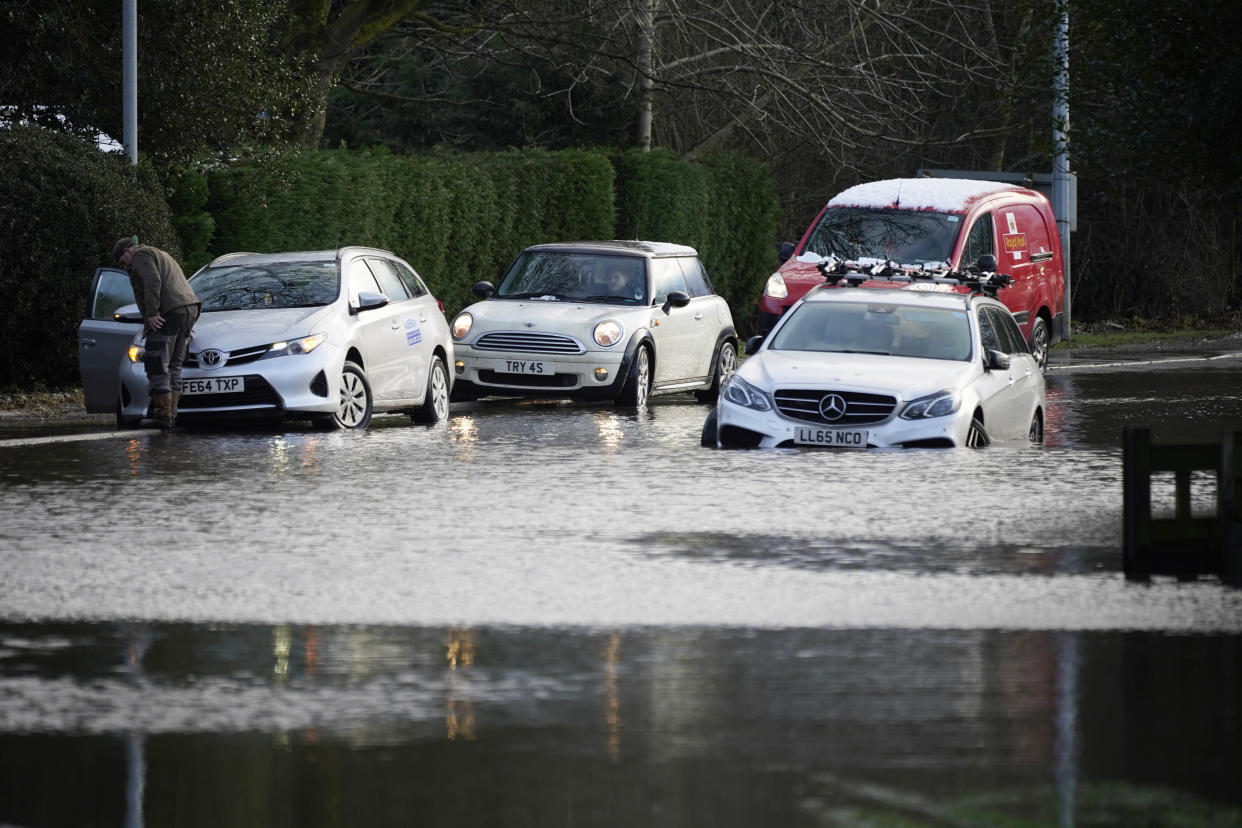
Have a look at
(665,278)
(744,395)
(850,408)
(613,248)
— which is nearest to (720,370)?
(665,278)

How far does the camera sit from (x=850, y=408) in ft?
48.6

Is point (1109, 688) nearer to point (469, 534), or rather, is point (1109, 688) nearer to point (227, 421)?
point (469, 534)

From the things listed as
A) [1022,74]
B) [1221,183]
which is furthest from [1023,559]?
[1022,74]

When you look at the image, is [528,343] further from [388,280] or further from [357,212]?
[357,212]

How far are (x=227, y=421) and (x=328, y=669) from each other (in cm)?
1118

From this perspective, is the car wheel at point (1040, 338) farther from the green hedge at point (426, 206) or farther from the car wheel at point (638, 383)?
the green hedge at point (426, 206)

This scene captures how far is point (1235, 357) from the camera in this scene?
29266 millimetres

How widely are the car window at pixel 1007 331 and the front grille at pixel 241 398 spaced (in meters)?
5.52

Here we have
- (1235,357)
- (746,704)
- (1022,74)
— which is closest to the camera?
(746,704)

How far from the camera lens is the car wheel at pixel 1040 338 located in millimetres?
26219

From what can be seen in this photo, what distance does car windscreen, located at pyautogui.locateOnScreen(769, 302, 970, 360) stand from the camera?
15.7m

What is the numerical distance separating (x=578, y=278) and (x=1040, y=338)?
23.5 feet

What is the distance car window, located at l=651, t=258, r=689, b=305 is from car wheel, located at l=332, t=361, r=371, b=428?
174 inches

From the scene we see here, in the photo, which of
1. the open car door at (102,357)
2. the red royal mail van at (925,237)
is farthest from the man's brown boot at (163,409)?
the red royal mail van at (925,237)
